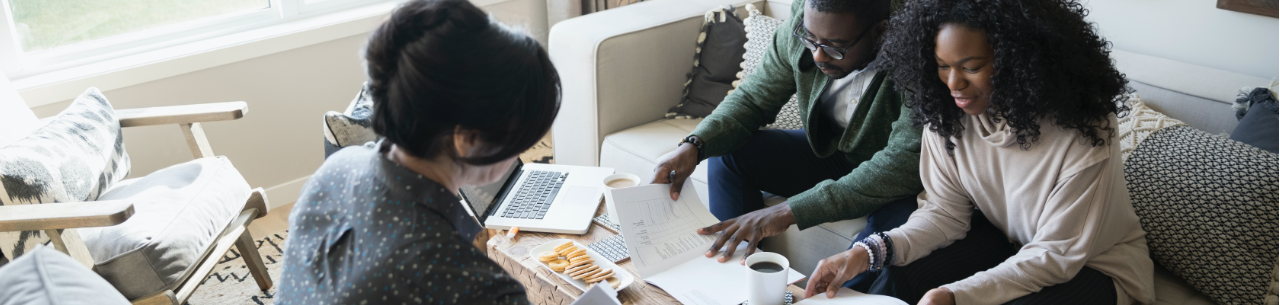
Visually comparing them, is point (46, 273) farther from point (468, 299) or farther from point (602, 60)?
point (602, 60)

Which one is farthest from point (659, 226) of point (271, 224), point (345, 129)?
point (271, 224)

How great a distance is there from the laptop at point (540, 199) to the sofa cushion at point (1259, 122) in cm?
119

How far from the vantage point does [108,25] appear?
7.92 feet

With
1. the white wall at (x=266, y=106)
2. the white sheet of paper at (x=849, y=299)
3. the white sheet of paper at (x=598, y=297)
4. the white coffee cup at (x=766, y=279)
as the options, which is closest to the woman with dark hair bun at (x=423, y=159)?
the white sheet of paper at (x=598, y=297)

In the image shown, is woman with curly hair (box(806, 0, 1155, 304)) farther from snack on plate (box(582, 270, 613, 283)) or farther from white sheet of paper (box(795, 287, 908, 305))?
snack on plate (box(582, 270, 613, 283))

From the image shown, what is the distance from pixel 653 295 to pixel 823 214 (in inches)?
15.7

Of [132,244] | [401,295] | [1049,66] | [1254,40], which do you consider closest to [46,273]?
[401,295]

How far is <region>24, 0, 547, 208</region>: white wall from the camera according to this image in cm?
233

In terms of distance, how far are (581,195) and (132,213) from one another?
0.84m

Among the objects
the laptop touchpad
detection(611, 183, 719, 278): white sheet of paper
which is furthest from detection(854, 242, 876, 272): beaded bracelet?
the laptop touchpad

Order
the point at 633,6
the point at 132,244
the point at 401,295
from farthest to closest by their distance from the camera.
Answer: the point at 633,6
the point at 132,244
the point at 401,295

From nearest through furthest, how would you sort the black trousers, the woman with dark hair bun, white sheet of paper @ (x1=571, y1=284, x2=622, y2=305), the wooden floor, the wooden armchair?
1. the woman with dark hair bun
2. white sheet of paper @ (x1=571, y1=284, x2=622, y2=305)
3. the black trousers
4. the wooden armchair
5. the wooden floor

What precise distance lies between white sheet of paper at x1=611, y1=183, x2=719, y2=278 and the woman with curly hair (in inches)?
9.3

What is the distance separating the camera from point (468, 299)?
776 millimetres
